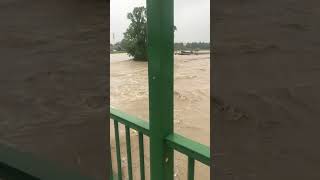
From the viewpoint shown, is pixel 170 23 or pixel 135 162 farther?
pixel 135 162

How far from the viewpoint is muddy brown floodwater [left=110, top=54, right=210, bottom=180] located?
20.6 ft

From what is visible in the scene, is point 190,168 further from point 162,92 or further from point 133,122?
point 133,122

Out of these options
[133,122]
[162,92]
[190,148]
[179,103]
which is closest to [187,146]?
[190,148]
